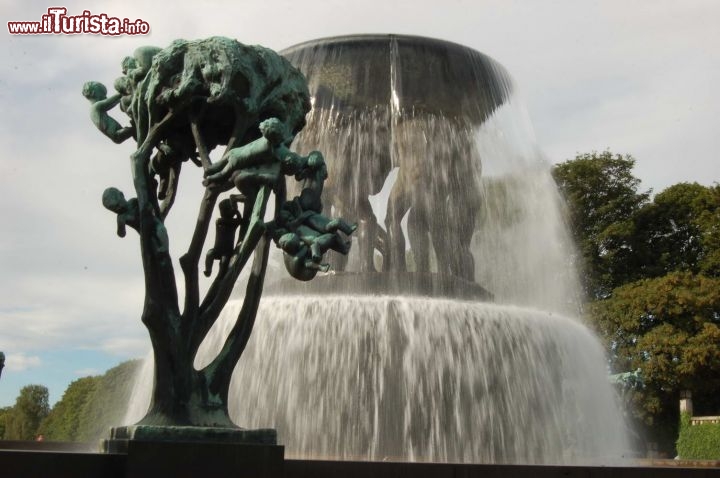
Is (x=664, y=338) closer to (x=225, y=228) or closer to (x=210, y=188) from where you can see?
(x=225, y=228)

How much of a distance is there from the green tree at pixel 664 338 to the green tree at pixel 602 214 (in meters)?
2.00

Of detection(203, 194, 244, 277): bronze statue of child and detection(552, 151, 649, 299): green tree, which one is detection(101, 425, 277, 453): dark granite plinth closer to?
detection(203, 194, 244, 277): bronze statue of child

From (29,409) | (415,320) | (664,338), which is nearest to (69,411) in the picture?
(29,409)

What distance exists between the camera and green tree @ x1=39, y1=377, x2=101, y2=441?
44.3 metres

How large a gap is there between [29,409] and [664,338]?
43.8m

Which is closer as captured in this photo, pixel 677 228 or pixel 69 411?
pixel 677 228

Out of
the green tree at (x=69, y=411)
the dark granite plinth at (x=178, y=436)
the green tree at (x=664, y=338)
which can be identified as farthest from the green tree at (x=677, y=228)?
the dark granite plinth at (x=178, y=436)

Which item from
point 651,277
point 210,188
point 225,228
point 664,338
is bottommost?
point 225,228

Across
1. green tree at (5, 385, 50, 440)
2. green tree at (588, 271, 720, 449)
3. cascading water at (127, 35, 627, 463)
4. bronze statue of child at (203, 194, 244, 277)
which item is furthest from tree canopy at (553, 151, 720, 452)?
green tree at (5, 385, 50, 440)

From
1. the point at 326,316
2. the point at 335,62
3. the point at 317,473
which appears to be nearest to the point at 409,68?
the point at 335,62

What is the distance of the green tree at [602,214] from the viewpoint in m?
32.8

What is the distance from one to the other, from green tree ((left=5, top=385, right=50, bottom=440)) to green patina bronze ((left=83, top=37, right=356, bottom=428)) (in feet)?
176

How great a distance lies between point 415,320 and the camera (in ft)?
38.0

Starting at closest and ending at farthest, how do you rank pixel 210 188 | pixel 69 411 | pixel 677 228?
pixel 210 188 < pixel 677 228 < pixel 69 411
